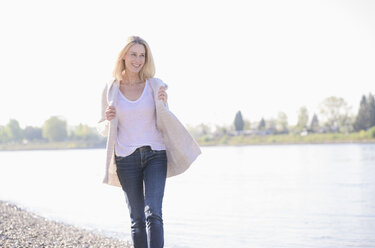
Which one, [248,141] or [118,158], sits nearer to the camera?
[118,158]

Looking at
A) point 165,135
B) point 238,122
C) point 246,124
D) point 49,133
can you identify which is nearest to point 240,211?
point 165,135

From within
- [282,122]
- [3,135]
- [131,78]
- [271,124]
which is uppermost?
[131,78]

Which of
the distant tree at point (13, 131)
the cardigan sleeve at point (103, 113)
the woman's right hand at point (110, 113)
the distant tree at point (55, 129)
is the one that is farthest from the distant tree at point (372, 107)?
the woman's right hand at point (110, 113)

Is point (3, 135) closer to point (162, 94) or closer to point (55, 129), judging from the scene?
point (55, 129)

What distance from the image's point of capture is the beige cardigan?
12.9 feet

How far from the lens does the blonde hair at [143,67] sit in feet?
12.9

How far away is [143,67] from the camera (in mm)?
4047

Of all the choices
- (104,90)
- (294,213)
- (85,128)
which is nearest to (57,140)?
(85,128)

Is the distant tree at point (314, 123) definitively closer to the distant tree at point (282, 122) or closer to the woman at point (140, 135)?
the distant tree at point (282, 122)

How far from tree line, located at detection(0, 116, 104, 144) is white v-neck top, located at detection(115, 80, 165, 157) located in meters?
96.6

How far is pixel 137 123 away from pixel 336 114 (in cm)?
10570

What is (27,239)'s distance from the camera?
732 centimetres

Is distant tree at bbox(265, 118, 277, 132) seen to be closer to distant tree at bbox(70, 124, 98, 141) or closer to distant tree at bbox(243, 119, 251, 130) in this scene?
distant tree at bbox(243, 119, 251, 130)

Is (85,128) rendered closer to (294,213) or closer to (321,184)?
(321,184)
